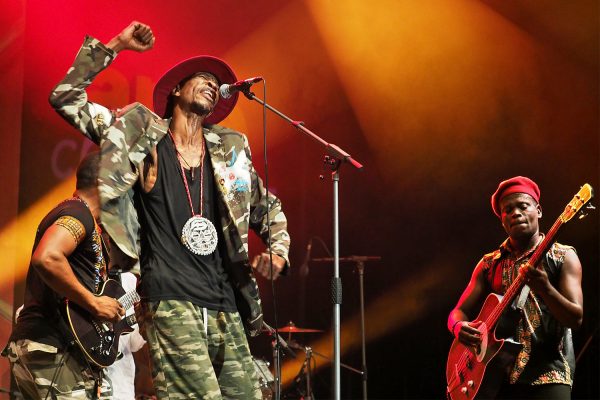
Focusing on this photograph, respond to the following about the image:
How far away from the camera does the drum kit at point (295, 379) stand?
20.4ft

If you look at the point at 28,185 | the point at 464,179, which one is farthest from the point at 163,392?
the point at 464,179

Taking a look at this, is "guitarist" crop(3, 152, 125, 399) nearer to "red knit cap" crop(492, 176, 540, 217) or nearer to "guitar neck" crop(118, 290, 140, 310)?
"guitar neck" crop(118, 290, 140, 310)

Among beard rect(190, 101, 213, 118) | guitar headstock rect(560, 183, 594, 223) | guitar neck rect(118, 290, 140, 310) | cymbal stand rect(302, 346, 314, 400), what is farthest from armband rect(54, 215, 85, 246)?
cymbal stand rect(302, 346, 314, 400)

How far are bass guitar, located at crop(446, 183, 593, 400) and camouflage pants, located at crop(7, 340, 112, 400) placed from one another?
2.18 meters

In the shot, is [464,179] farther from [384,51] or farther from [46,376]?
[46,376]

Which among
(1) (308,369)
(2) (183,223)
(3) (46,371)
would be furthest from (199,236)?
(1) (308,369)

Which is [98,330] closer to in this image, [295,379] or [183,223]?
[183,223]

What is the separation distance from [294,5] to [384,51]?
113 cm

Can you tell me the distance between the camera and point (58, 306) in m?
3.62

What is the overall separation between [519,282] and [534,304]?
0.53 feet

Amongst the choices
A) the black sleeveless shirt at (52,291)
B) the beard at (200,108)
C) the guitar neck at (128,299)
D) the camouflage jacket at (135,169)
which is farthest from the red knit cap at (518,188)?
the black sleeveless shirt at (52,291)

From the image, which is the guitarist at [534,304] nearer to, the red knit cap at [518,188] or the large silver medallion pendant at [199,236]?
the red knit cap at [518,188]

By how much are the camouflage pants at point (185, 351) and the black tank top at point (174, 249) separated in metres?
0.06

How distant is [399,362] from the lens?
8.63 m
